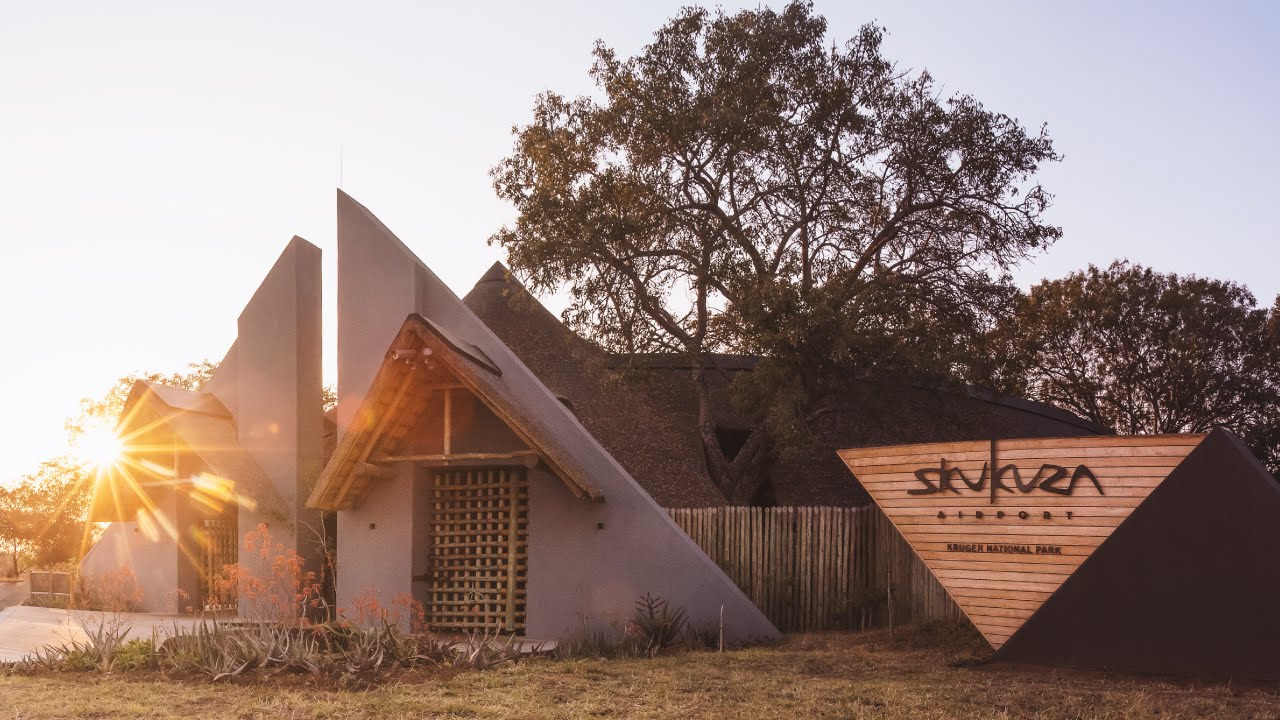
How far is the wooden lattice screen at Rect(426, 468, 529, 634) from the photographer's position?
14250 millimetres

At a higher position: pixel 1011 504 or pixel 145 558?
pixel 1011 504

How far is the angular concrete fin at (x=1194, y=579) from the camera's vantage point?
1002 cm

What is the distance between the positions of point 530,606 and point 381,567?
92.2 inches

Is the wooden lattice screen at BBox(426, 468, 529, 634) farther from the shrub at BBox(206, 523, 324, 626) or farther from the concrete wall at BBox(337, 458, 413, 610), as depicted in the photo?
the shrub at BBox(206, 523, 324, 626)

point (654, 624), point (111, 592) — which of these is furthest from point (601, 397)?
point (111, 592)

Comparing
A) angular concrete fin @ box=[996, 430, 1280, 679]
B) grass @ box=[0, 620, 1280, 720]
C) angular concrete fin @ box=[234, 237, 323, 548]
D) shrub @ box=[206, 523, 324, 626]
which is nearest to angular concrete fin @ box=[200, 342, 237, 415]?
angular concrete fin @ box=[234, 237, 323, 548]

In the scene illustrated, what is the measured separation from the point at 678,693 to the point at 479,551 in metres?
5.90

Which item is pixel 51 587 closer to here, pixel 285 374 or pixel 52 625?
pixel 52 625

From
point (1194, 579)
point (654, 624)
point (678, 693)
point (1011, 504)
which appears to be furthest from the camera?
point (654, 624)

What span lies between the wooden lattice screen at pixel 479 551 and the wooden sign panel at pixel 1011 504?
5.13 metres

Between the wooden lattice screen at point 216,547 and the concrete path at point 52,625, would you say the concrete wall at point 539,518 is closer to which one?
the concrete path at point 52,625

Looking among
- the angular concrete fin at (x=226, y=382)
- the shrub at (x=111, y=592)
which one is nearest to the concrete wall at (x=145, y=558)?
the shrub at (x=111, y=592)

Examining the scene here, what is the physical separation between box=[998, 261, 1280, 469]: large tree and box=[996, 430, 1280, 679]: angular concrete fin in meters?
20.4

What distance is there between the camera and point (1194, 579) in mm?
10258
